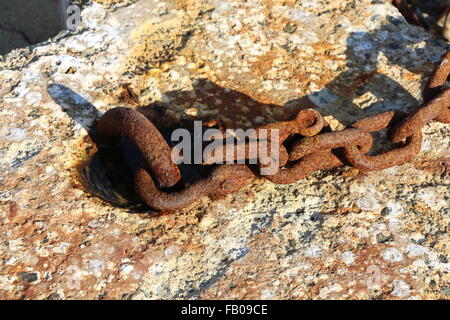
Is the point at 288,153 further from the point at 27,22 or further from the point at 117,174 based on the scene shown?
the point at 27,22

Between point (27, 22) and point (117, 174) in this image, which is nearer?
point (117, 174)

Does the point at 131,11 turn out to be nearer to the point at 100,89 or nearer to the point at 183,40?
the point at 183,40

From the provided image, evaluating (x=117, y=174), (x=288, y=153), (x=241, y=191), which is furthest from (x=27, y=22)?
(x=288, y=153)

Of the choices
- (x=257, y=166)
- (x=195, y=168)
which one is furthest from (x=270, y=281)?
(x=195, y=168)

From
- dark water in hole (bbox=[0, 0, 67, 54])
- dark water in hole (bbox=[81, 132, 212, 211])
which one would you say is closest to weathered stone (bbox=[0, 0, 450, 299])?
dark water in hole (bbox=[81, 132, 212, 211])

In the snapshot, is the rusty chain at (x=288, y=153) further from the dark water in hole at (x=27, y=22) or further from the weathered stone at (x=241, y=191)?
the dark water in hole at (x=27, y=22)

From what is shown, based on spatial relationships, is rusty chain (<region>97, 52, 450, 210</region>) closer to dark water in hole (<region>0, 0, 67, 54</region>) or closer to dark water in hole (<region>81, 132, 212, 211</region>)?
dark water in hole (<region>81, 132, 212, 211</region>)
